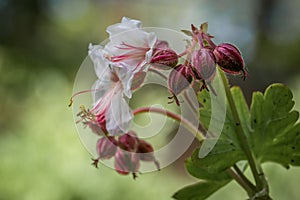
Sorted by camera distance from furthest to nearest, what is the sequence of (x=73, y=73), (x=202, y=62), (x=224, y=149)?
(x=73, y=73)
(x=224, y=149)
(x=202, y=62)

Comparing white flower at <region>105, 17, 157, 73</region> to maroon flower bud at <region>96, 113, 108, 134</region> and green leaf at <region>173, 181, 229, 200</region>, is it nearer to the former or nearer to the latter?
maroon flower bud at <region>96, 113, 108, 134</region>

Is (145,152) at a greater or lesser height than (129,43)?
lesser

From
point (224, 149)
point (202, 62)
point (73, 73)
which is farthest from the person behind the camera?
point (73, 73)

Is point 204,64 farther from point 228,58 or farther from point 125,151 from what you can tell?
point 125,151

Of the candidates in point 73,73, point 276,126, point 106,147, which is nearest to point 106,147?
point 106,147

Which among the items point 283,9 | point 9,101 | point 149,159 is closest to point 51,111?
point 9,101

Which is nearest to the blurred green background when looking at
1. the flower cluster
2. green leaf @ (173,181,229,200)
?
green leaf @ (173,181,229,200)

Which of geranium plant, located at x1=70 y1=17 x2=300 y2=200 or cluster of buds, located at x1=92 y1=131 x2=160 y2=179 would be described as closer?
geranium plant, located at x1=70 y1=17 x2=300 y2=200

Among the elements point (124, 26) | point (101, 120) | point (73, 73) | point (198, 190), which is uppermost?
point (73, 73)
